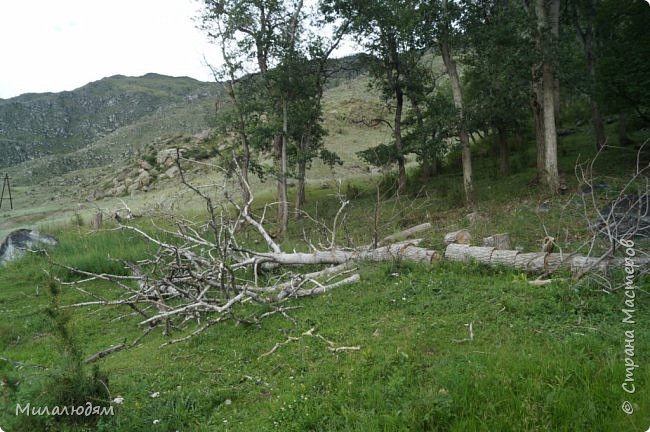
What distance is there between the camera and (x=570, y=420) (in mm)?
3109

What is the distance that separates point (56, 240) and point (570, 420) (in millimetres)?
16935

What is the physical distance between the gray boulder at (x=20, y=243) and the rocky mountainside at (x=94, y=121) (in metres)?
43.7

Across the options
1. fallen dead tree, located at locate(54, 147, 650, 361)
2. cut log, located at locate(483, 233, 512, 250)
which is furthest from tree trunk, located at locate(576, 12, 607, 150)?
fallen dead tree, located at locate(54, 147, 650, 361)

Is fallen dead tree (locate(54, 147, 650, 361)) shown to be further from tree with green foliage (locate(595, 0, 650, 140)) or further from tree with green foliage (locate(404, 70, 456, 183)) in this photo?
tree with green foliage (locate(595, 0, 650, 140))

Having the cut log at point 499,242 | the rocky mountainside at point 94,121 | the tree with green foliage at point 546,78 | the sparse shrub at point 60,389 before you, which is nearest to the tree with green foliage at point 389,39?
the tree with green foliage at point 546,78

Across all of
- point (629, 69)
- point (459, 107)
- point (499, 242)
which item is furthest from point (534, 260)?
point (629, 69)

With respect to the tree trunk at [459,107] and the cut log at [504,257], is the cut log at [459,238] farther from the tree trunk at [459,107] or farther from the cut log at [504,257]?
the tree trunk at [459,107]

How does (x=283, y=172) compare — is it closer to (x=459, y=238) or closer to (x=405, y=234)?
(x=405, y=234)

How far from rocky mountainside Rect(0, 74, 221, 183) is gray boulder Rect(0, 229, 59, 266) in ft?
143

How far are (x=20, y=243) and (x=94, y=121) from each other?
133m

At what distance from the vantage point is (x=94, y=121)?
422ft

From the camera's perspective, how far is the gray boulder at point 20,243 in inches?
564

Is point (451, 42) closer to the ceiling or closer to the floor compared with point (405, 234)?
closer to the ceiling

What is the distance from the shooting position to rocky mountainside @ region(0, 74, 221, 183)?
233 ft
